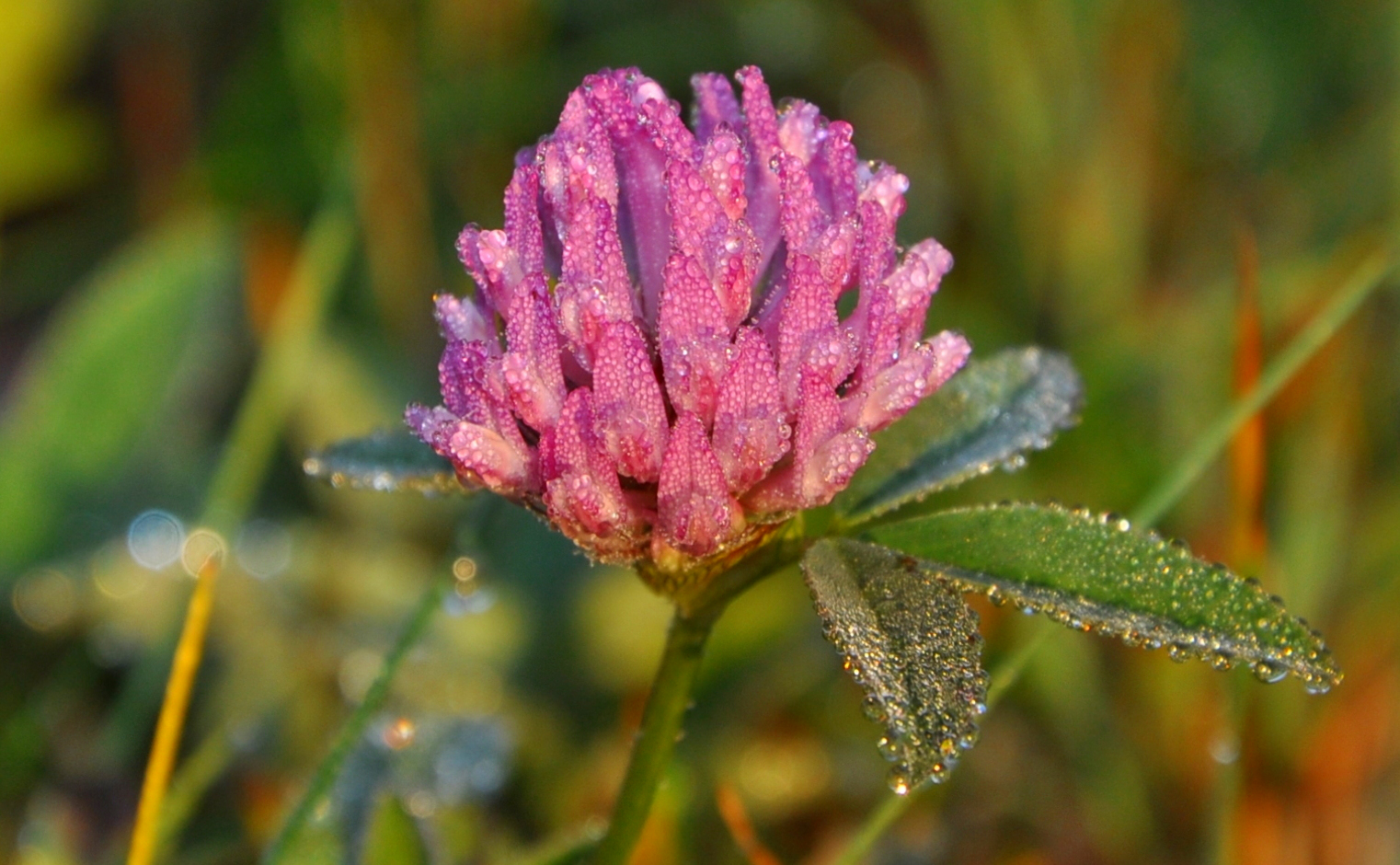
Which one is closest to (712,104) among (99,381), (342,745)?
(342,745)

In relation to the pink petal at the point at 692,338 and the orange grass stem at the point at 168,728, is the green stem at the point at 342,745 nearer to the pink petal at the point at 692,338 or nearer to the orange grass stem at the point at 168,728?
the orange grass stem at the point at 168,728

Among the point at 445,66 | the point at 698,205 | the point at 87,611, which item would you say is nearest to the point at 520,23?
the point at 445,66

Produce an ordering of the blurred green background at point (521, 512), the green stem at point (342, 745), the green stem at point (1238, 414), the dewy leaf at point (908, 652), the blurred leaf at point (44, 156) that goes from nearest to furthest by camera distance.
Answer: the dewy leaf at point (908, 652) < the green stem at point (342, 745) < the green stem at point (1238, 414) < the blurred green background at point (521, 512) < the blurred leaf at point (44, 156)

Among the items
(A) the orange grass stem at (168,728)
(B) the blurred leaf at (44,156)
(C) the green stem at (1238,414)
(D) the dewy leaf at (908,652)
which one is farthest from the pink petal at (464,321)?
(B) the blurred leaf at (44,156)

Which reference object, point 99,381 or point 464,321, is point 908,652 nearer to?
point 464,321

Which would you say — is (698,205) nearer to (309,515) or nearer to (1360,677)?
(1360,677)

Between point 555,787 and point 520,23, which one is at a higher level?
point 520,23
